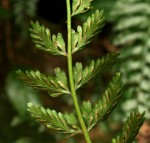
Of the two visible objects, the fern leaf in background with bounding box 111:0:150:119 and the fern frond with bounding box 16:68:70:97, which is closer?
the fern frond with bounding box 16:68:70:97

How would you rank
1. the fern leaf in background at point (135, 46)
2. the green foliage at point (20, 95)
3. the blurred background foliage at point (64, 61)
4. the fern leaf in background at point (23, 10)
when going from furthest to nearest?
the fern leaf in background at point (23, 10) → the green foliage at point (20, 95) → the blurred background foliage at point (64, 61) → the fern leaf in background at point (135, 46)

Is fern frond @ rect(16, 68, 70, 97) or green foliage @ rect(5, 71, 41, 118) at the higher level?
fern frond @ rect(16, 68, 70, 97)

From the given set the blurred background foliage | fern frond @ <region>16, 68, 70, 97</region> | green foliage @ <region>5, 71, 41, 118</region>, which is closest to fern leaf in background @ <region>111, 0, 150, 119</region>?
the blurred background foliage

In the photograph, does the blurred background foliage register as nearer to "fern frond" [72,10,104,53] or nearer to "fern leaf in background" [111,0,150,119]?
"fern leaf in background" [111,0,150,119]

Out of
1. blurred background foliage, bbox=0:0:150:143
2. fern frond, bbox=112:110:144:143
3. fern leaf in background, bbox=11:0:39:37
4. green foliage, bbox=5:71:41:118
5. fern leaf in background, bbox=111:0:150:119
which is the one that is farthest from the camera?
fern leaf in background, bbox=11:0:39:37

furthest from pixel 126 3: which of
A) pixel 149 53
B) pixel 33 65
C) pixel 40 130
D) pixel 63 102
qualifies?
pixel 33 65

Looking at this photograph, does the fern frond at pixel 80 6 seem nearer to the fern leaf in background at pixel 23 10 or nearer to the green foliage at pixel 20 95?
the green foliage at pixel 20 95

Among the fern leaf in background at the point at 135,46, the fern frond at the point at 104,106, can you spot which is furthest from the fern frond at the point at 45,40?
the fern leaf in background at the point at 135,46
